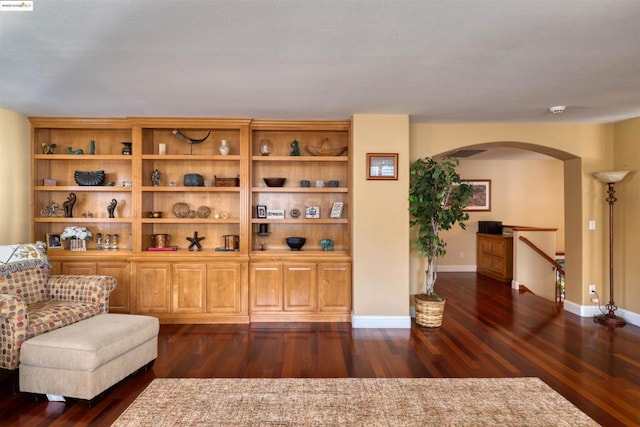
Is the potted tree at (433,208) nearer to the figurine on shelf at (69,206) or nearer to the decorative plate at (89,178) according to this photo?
the decorative plate at (89,178)

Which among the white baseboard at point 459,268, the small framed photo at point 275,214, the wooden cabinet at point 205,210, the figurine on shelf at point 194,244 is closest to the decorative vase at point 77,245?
the wooden cabinet at point 205,210

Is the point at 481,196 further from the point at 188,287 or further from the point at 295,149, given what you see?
the point at 188,287

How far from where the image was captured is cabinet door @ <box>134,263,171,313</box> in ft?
14.8

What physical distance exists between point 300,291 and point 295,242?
24.3 inches

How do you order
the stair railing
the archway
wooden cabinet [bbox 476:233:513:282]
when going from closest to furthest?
the archway
the stair railing
wooden cabinet [bbox 476:233:513:282]

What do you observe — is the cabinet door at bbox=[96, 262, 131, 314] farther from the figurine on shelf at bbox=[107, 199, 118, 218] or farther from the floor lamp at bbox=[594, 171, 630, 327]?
the floor lamp at bbox=[594, 171, 630, 327]

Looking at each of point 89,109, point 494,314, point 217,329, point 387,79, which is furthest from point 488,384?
point 89,109

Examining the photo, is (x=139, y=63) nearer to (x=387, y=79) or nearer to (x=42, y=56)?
(x=42, y=56)

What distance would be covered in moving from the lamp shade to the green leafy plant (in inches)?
67.7

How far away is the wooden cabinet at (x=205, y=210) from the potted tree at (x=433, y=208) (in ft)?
2.92

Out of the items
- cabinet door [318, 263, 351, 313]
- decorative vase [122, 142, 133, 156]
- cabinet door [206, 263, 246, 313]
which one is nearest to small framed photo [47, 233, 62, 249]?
decorative vase [122, 142, 133, 156]

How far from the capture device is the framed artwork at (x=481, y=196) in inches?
335

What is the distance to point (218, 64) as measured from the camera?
9.37 ft

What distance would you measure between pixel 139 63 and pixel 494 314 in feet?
16.5
